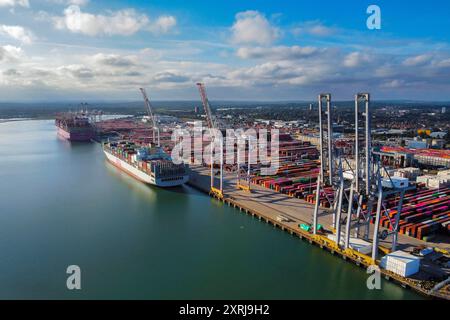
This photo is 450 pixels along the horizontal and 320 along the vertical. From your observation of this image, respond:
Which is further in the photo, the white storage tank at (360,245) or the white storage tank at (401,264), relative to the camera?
the white storage tank at (360,245)

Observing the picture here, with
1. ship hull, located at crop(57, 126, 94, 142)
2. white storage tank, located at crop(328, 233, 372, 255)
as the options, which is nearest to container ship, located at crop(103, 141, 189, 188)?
white storage tank, located at crop(328, 233, 372, 255)

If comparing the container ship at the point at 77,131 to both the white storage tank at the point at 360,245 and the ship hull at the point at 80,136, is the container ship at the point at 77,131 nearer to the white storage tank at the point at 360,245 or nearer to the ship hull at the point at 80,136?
the ship hull at the point at 80,136

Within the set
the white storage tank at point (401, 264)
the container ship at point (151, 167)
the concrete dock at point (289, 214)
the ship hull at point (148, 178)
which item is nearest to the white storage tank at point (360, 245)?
the concrete dock at point (289, 214)

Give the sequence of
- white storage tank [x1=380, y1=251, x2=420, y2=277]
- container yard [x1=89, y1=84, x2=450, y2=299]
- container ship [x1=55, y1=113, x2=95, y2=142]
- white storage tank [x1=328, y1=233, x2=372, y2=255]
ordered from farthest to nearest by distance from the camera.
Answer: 1. container ship [x1=55, y1=113, x2=95, y2=142]
2. white storage tank [x1=328, y1=233, x2=372, y2=255]
3. container yard [x1=89, y1=84, x2=450, y2=299]
4. white storage tank [x1=380, y1=251, x2=420, y2=277]

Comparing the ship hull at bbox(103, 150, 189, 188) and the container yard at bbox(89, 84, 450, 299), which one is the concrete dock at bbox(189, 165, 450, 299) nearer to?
the container yard at bbox(89, 84, 450, 299)

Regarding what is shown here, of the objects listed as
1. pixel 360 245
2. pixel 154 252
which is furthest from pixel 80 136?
pixel 360 245
